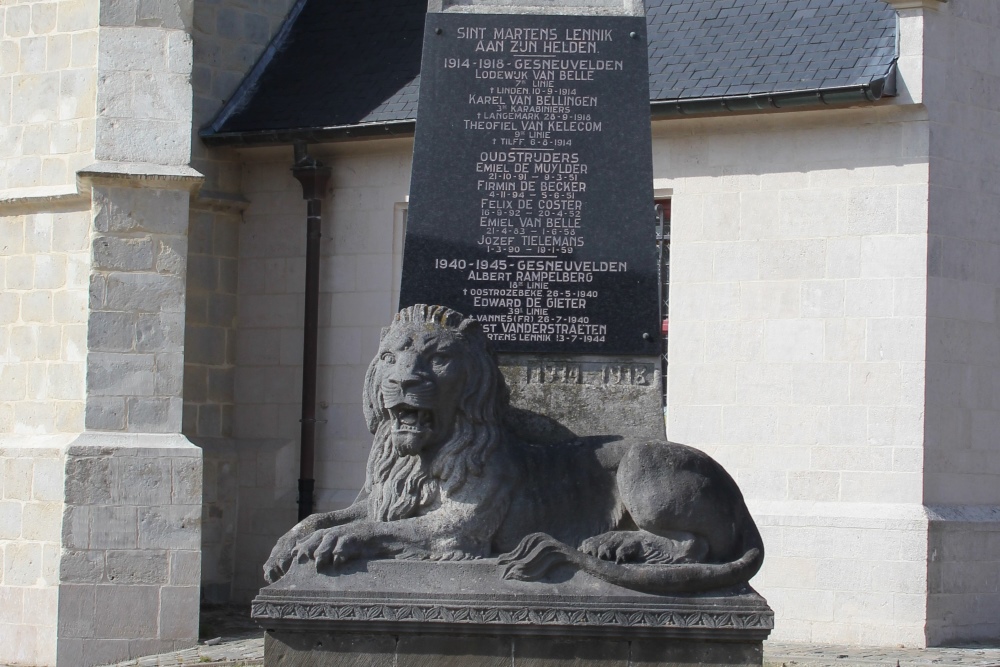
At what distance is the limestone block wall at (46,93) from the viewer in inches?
468

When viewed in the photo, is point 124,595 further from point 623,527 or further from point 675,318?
point 623,527

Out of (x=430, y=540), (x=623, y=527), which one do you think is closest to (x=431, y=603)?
(x=430, y=540)

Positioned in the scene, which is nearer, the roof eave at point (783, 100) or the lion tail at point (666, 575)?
the lion tail at point (666, 575)

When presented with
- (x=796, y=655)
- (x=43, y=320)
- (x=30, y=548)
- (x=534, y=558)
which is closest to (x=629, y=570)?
(x=534, y=558)

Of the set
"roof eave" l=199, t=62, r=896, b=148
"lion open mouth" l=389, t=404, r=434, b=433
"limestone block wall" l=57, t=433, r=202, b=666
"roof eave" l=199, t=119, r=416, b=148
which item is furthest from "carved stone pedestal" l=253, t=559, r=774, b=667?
"roof eave" l=199, t=119, r=416, b=148

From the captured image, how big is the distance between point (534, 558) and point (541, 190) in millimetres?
1608

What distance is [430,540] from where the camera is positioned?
6.39 metres

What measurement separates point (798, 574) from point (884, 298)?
6.07ft

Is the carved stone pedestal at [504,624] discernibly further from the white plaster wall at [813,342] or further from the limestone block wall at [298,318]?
the limestone block wall at [298,318]

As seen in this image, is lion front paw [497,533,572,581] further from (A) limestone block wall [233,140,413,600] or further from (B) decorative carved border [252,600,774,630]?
(A) limestone block wall [233,140,413,600]

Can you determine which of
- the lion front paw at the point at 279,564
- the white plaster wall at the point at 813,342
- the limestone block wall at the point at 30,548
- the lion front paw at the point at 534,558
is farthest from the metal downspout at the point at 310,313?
the lion front paw at the point at 534,558

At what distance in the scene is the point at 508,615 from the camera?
20.4 ft

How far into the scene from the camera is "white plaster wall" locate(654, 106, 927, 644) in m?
10.8

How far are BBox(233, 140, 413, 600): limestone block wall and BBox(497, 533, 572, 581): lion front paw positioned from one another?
6.71 metres
